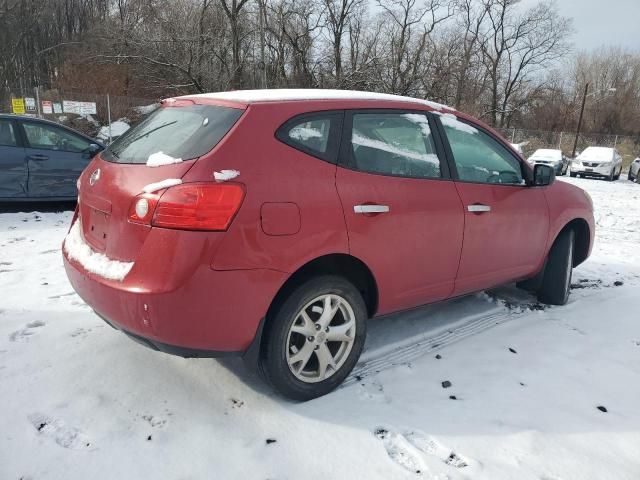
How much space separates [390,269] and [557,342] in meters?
1.57

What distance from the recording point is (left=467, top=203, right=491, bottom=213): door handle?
3411 mm

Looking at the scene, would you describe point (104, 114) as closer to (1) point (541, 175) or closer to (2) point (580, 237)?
(2) point (580, 237)

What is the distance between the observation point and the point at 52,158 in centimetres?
711

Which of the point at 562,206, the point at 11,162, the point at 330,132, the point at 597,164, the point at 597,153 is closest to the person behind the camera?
the point at 330,132

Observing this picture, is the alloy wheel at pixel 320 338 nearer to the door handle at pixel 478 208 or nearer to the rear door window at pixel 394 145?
the rear door window at pixel 394 145

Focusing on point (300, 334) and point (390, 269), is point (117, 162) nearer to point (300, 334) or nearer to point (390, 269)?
point (300, 334)

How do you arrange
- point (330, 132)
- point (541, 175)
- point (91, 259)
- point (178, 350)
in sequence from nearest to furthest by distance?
point (178, 350) < point (91, 259) < point (330, 132) < point (541, 175)

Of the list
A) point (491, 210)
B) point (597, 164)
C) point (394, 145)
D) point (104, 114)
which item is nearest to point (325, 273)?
point (394, 145)

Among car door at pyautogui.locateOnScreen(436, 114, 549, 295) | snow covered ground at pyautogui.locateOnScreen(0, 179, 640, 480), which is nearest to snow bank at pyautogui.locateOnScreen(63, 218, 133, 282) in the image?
snow covered ground at pyautogui.locateOnScreen(0, 179, 640, 480)

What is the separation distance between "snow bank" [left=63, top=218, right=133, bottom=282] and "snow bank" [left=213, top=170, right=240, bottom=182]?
587 mm

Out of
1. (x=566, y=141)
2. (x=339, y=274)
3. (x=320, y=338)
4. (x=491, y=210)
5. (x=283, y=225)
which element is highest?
(x=283, y=225)

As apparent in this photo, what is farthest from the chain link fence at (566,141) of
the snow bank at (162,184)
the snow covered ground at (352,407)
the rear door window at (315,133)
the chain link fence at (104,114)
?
the snow bank at (162,184)

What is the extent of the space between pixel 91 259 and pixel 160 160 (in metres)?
0.67

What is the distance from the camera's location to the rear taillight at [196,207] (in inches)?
88.8
